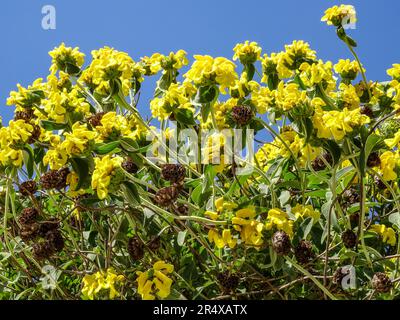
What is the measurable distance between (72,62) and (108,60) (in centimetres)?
37

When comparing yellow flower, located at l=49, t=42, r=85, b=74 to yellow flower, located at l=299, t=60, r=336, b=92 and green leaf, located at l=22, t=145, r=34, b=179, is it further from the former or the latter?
yellow flower, located at l=299, t=60, r=336, b=92

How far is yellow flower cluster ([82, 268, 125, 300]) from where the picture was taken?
4.50 feet

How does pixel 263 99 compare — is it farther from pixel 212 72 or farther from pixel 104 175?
pixel 104 175

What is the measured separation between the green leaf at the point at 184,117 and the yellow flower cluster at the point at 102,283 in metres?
0.35

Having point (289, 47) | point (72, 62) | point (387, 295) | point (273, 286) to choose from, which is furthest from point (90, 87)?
point (387, 295)

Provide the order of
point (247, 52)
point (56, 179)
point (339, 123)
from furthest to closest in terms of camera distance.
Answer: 1. point (247, 52)
2. point (56, 179)
3. point (339, 123)

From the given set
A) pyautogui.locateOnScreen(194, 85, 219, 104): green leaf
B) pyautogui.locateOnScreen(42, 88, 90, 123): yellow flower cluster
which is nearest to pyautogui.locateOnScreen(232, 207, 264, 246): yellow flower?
pyautogui.locateOnScreen(194, 85, 219, 104): green leaf

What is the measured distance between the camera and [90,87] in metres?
1.90

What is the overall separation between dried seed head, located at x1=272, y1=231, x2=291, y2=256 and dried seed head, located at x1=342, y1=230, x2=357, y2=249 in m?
0.22

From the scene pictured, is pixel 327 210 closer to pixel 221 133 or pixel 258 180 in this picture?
pixel 221 133

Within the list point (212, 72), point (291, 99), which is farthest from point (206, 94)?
point (291, 99)

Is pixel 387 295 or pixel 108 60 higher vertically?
pixel 108 60

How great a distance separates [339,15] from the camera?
5.14 ft

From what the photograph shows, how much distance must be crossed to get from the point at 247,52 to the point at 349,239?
61 centimetres
